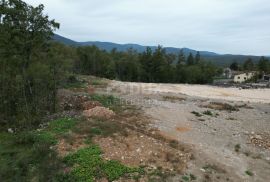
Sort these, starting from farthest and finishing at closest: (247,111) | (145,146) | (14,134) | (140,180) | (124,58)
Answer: (124,58) → (247,111) → (14,134) → (145,146) → (140,180)

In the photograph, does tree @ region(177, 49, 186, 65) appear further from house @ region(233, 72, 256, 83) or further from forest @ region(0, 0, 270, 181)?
forest @ region(0, 0, 270, 181)

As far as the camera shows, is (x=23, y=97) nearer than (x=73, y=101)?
Yes

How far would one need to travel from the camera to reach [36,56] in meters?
25.2

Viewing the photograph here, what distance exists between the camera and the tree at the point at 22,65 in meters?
24.1

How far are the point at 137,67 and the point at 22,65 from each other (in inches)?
2349

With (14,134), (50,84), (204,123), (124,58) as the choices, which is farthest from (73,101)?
(124,58)

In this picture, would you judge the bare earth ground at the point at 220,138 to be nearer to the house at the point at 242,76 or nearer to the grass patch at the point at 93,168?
the grass patch at the point at 93,168

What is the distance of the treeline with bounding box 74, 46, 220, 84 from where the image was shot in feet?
272

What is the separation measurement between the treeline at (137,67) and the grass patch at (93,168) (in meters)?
65.7

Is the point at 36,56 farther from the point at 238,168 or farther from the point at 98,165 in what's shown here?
the point at 238,168

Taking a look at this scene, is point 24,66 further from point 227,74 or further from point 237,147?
point 227,74

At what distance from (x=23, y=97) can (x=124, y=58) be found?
62.0 m

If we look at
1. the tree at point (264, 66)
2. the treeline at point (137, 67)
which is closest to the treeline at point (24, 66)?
the treeline at point (137, 67)

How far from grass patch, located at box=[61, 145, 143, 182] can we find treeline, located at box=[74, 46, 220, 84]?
2586 inches
